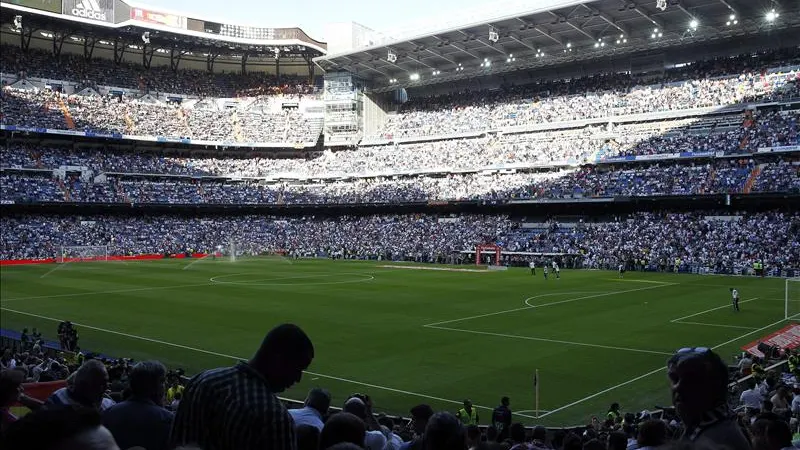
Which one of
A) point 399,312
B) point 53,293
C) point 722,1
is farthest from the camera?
point 722,1

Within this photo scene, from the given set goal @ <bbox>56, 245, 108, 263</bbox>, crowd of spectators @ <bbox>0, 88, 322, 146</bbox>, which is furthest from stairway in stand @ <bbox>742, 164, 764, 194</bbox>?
goal @ <bbox>56, 245, 108, 263</bbox>

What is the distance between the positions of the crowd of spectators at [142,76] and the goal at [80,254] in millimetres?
29021

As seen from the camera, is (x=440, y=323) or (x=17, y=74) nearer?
(x=440, y=323)

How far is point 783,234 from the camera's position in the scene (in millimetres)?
52062

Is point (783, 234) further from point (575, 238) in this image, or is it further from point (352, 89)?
point (352, 89)

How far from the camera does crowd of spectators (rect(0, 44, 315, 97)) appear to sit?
83625 millimetres

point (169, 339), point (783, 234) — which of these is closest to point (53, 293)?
point (169, 339)

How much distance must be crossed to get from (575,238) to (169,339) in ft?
149

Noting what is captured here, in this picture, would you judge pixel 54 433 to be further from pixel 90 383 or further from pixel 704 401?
pixel 90 383

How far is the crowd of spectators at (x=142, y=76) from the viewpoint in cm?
8362

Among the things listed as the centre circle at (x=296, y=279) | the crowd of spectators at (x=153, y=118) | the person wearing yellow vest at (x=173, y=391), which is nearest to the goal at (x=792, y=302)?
the centre circle at (x=296, y=279)

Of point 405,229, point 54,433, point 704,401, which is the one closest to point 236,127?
point 405,229

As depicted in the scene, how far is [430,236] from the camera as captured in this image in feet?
238

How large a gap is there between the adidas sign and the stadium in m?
0.23
